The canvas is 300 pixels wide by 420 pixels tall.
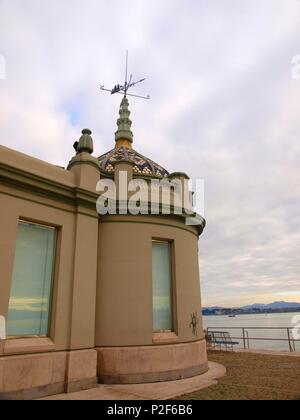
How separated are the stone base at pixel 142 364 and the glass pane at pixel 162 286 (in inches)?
30.9

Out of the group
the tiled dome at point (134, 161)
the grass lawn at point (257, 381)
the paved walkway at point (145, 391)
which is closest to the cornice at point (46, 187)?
the tiled dome at point (134, 161)

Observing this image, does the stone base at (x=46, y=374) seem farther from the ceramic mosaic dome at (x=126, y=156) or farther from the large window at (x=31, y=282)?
the ceramic mosaic dome at (x=126, y=156)

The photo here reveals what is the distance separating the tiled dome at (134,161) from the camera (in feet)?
42.4

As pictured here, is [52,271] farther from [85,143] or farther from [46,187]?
[85,143]

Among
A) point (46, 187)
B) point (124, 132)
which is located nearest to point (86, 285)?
point (46, 187)

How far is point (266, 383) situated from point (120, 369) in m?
4.16

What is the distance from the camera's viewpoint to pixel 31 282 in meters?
8.28

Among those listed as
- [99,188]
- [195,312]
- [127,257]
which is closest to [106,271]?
[127,257]

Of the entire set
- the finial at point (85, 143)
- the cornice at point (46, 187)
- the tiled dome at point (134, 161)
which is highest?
the tiled dome at point (134, 161)

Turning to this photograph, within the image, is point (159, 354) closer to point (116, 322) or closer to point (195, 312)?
point (116, 322)

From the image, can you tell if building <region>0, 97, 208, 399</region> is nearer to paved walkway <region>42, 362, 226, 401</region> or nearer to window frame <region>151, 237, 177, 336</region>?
window frame <region>151, 237, 177, 336</region>

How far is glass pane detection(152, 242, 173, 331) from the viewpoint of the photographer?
10.3 meters

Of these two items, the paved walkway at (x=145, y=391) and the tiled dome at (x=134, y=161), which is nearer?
the paved walkway at (x=145, y=391)

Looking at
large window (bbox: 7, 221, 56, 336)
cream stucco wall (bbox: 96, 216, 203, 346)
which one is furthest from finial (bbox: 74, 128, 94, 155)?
large window (bbox: 7, 221, 56, 336)
